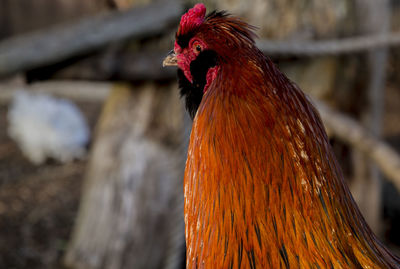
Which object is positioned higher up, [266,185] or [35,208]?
[35,208]

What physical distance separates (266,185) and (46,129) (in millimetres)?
4689

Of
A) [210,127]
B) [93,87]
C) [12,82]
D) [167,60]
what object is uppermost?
[12,82]

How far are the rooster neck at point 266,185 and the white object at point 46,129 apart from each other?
4.34 m

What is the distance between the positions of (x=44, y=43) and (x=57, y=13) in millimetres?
5777

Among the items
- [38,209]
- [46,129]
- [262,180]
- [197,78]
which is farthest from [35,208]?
[262,180]

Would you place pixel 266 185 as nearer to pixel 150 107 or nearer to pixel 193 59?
pixel 193 59

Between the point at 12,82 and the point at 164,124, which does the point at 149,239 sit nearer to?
the point at 164,124

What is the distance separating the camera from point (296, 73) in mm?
3045

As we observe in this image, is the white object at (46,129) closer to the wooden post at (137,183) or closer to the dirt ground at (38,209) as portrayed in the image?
the dirt ground at (38,209)

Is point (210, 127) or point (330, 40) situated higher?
point (330, 40)

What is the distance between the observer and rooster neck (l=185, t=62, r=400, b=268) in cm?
105

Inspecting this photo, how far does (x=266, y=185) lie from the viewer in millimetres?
1053

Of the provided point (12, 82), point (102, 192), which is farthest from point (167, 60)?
point (12, 82)

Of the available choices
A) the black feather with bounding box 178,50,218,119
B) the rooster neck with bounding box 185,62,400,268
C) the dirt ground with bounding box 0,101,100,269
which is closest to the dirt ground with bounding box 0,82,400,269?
the dirt ground with bounding box 0,101,100,269
